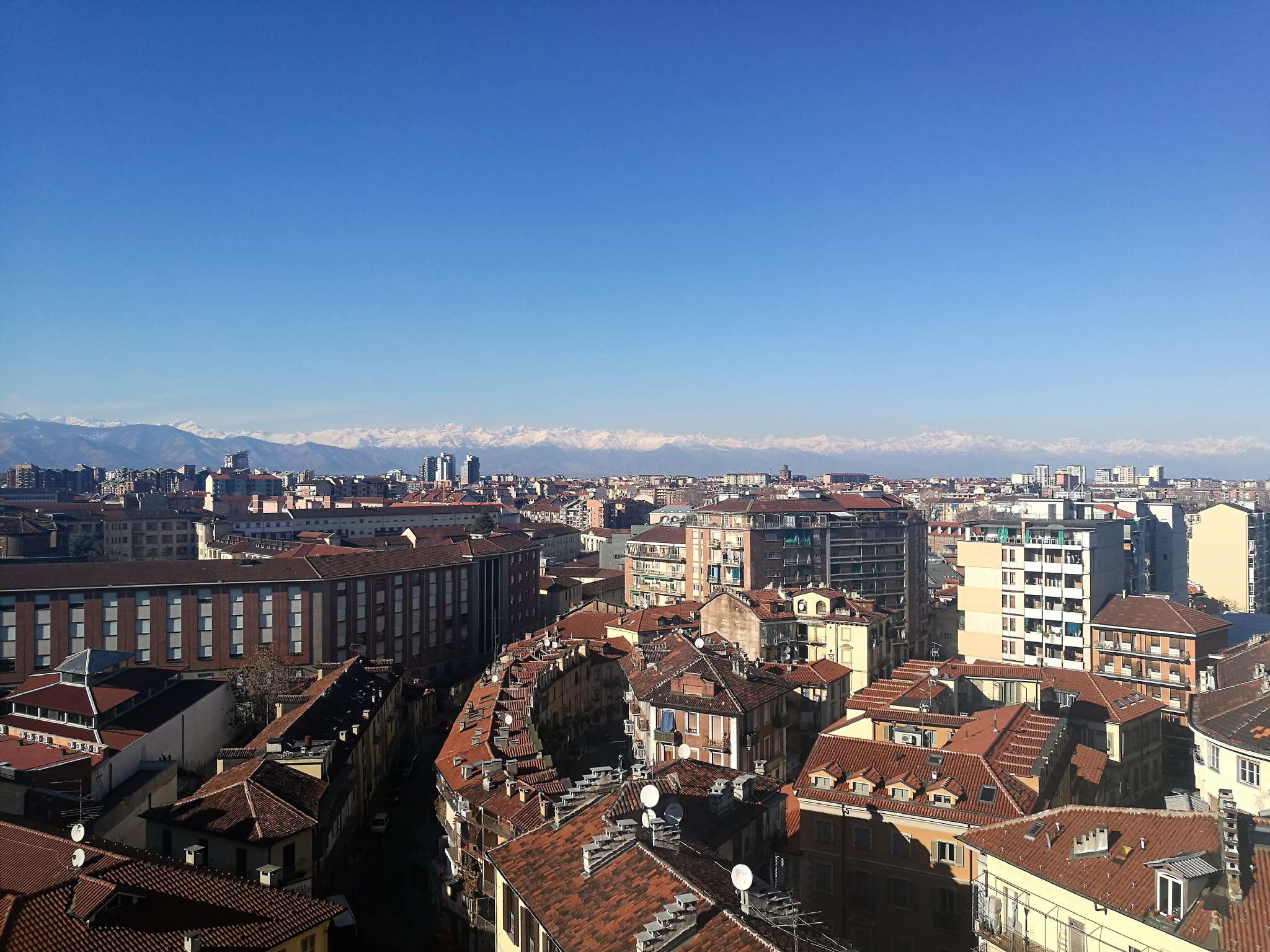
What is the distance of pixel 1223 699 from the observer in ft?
116

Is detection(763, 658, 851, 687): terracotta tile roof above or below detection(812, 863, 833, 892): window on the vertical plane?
above

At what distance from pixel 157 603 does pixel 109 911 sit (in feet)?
148

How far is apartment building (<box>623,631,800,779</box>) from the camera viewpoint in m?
37.0

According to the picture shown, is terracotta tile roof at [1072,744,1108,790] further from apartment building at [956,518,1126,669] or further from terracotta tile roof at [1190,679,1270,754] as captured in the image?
apartment building at [956,518,1126,669]

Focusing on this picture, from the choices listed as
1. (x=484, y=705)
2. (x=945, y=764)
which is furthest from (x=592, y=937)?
(x=484, y=705)

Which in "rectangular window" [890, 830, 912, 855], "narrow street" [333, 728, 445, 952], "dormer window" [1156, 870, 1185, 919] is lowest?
"narrow street" [333, 728, 445, 952]

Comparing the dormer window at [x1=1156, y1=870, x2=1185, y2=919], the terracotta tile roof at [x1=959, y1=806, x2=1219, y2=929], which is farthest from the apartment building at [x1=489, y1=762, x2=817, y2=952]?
the dormer window at [x1=1156, y1=870, x2=1185, y2=919]

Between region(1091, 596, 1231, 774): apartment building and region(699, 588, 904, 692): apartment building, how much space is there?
1280 cm

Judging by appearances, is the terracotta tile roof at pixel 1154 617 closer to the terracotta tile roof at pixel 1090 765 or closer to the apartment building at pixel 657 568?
the terracotta tile roof at pixel 1090 765

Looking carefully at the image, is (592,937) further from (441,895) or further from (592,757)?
(592,757)

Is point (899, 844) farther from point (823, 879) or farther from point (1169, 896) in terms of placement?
point (1169, 896)

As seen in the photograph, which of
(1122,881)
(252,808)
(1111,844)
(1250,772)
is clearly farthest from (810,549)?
(1122,881)

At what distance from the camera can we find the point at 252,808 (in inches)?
1169

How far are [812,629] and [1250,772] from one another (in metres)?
28.1
